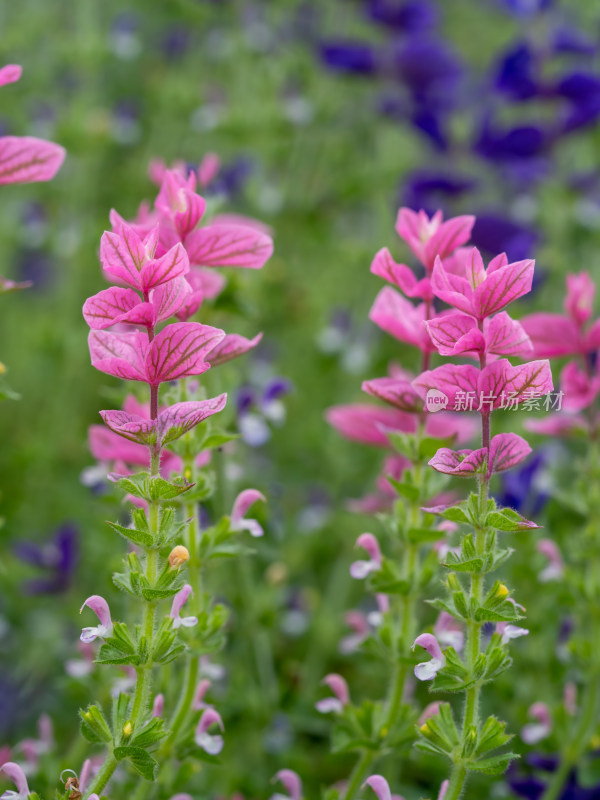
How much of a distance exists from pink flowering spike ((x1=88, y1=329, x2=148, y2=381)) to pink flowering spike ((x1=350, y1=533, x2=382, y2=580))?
1.58ft

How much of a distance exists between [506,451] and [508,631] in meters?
0.25

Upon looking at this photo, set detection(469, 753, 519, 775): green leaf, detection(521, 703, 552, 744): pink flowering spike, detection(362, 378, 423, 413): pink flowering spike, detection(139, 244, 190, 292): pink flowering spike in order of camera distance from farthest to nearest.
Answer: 1. detection(521, 703, 552, 744): pink flowering spike
2. detection(362, 378, 423, 413): pink flowering spike
3. detection(469, 753, 519, 775): green leaf
4. detection(139, 244, 190, 292): pink flowering spike

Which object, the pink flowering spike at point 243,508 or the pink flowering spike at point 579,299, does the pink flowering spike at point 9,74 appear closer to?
the pink flowering spike at point 243,508

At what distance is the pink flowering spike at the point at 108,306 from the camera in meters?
1.13

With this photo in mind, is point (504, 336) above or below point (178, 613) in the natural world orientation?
above

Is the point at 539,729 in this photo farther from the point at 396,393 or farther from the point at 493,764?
the point at 396,393

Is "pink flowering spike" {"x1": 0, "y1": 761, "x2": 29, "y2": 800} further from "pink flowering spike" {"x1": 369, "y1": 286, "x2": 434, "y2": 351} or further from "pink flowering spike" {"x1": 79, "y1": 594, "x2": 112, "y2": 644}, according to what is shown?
"pink flowering spike" {"x1": 369, "y1": 286, "x2": 434, "y2": 351}

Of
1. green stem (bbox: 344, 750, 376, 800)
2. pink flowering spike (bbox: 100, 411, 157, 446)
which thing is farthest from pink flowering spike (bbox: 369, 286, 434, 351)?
green stem (bbox: 344, 750, 376, 800)

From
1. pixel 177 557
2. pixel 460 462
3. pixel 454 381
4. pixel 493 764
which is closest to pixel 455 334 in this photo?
pixel 454 381

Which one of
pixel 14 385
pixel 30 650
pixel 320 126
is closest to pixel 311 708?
pixel 30 650

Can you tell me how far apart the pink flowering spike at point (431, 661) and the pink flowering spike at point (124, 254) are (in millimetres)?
584

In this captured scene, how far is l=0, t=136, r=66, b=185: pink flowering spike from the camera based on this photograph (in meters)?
1.40

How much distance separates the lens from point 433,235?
4.37 ft

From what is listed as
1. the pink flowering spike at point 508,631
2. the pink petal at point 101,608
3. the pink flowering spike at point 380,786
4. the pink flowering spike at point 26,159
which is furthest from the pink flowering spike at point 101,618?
the pink flowering spike at point 26,159
